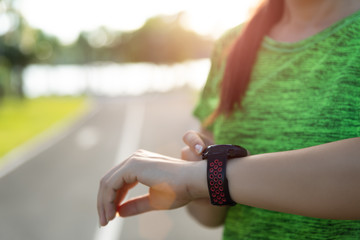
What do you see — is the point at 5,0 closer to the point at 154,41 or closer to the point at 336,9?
the point at 336,9

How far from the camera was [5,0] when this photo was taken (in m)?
27.2

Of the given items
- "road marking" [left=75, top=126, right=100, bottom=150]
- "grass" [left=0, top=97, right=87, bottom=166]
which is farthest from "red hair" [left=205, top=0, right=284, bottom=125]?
"road marking" [left=75, top=126, right=100, bottom=150]

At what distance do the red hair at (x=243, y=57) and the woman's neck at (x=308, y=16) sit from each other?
4 centimetres

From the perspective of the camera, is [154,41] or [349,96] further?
[154,41]

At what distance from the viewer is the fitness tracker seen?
1078mm

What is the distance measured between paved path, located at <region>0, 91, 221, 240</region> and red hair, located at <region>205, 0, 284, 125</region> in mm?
4554

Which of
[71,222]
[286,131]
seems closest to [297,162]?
[286,131]

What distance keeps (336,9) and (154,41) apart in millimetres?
63103

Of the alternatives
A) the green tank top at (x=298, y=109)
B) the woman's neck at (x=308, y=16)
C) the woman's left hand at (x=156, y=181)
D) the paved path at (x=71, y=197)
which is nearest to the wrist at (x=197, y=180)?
the woman's left hand at (x=156, y=181)

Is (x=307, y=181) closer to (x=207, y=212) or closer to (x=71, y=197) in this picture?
(x=207, y=212)

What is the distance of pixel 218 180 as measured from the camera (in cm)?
108

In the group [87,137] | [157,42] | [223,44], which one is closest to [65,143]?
[87,137]

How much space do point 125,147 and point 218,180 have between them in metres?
11.6

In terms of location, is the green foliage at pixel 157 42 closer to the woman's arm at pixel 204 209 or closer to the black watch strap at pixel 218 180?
the woman's arm at pixel 204 209
